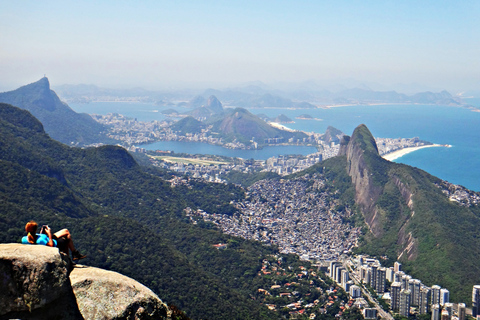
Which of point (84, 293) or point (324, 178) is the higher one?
point (84, 293)

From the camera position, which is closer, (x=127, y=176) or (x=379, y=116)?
(x=127, y=176)

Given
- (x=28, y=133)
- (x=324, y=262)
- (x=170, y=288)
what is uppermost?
(x=28, y=133)

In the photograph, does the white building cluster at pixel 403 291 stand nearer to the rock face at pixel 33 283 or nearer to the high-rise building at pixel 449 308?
the high-rise building at pixel 449 308

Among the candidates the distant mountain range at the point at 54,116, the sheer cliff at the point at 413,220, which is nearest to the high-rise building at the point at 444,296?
the sheer cliff at the point at 413,220

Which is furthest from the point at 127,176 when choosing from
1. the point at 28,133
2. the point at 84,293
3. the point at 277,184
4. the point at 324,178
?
the point at 84,293

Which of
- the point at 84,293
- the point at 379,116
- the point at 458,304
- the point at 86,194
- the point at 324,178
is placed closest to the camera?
the point at 84,293

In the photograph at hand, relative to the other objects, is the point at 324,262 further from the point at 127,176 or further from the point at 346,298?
the point at 127,176

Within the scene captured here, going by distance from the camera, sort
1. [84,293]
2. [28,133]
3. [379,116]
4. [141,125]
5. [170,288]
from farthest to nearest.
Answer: [379,116] → [141,125] → [28,133] → [170,288] → [84,293]

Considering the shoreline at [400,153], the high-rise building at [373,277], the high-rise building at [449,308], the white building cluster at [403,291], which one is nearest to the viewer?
the high-rise building at [449,308]
